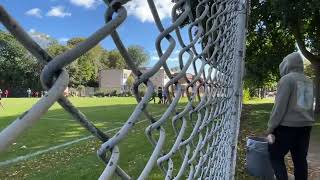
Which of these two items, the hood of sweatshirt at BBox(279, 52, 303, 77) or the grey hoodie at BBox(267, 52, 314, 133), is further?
the hood of sweatshirt at BBox(279, 52, 303, 77)

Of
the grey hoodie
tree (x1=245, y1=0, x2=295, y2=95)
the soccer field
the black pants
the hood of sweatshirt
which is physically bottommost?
the soccer field

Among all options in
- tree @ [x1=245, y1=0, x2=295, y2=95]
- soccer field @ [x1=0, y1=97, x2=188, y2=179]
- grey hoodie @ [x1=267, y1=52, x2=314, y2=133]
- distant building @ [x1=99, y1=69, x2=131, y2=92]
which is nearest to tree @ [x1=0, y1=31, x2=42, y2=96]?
soccer field @ [x1=0, y1=97, x2=188, y2=179]

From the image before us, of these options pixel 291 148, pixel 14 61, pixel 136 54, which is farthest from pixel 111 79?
pixel 136 54

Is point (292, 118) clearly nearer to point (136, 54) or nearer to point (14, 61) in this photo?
point (136, 54)

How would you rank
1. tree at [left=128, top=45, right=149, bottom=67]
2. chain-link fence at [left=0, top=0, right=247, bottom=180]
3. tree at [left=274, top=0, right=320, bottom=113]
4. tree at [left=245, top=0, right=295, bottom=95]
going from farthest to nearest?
tree at [left=245, top=0, right=295, bottom=95]
tree at [left=274, top=0, right=320, bottom=113]
tree at [left=128, top=45, right=149, bottom=67]
chain-link fence at [left=0, top=0, right=247, bottom=180]

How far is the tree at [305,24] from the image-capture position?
18.9 m

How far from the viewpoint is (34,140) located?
12961 millimetres

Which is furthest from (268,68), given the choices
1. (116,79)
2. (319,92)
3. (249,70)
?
A: (116,79)

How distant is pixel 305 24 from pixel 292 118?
21.2 m

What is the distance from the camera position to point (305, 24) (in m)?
25.4

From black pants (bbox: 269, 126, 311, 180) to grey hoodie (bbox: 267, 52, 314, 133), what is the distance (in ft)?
0.30

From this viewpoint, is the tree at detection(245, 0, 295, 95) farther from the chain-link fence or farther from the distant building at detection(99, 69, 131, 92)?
the distant building at detection(99, 69, 131, 92)

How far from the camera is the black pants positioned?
5.48m

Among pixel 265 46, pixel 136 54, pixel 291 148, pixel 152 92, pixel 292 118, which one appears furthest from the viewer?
pixel 265 46
